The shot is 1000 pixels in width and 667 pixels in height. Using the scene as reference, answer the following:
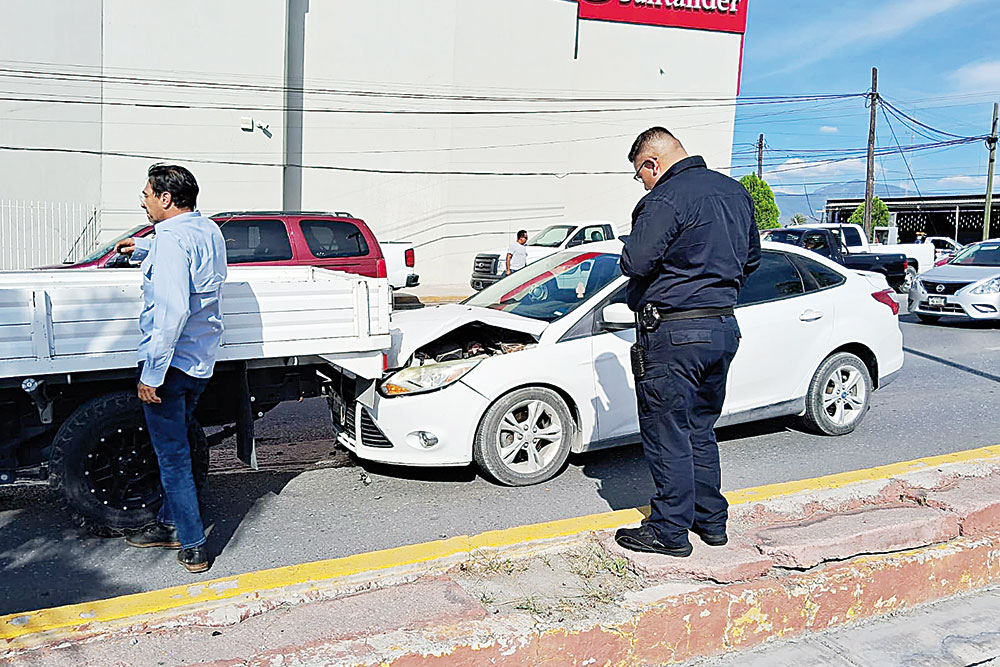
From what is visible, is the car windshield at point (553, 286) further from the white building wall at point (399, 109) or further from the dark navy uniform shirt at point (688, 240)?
the white building wall at point (399, 109)

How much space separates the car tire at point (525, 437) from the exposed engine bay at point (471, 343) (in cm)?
46

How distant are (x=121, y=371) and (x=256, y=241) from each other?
288 inches

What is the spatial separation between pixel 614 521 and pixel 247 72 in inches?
835

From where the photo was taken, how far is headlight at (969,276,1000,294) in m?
14.3

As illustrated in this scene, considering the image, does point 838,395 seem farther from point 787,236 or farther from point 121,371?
point 787,236

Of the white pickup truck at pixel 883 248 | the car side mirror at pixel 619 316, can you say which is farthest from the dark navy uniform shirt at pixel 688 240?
the white pickup truck at pixel 883 248

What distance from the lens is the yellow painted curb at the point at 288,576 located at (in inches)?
130

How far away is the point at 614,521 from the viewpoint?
441cm

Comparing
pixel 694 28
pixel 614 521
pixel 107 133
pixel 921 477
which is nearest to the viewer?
pixel 614 521

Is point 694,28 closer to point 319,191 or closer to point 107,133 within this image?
point 319,191

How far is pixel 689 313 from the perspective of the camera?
392cm

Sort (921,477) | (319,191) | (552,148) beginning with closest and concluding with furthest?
(921,477) → (319,191) → (552,148)

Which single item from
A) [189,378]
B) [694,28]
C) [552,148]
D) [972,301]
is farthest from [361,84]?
[189,378]

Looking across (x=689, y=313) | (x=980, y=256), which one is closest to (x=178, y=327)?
(x=689, y=313)
